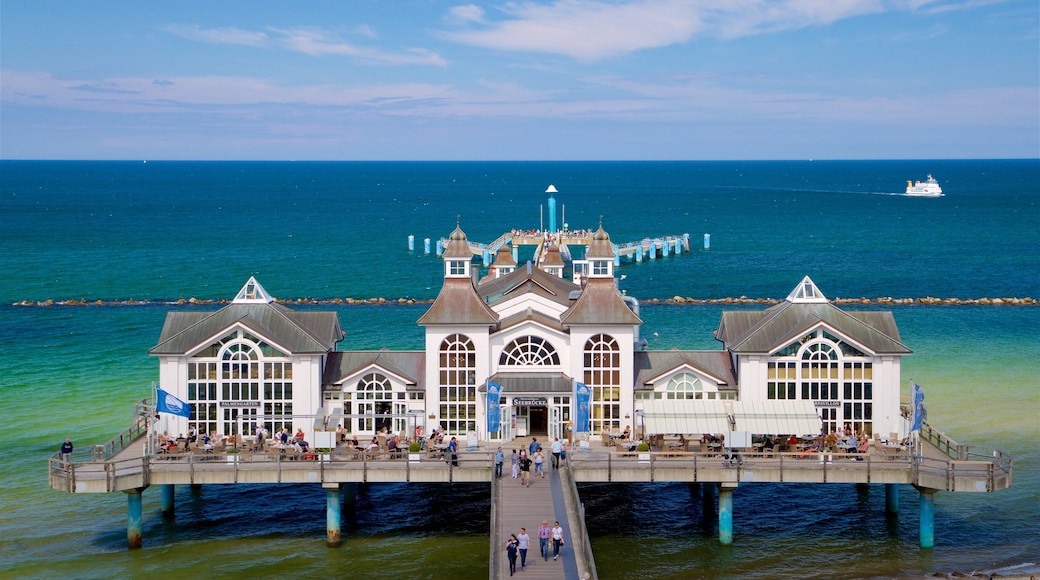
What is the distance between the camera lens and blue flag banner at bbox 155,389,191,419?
3903 centimetres

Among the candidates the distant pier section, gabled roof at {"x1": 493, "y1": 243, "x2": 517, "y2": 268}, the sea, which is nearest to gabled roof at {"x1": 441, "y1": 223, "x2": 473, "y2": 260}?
the sea

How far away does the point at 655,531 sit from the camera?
133 feet

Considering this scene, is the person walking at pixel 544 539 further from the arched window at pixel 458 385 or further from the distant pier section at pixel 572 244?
the distant pier section at pixel 572 244

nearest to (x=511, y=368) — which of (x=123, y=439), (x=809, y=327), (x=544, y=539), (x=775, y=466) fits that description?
(x=775, y=466)

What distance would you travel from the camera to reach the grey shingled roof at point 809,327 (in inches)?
1597

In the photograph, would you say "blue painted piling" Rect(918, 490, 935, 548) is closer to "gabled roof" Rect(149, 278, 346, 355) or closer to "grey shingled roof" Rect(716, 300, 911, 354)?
"grey shingled roof" Rect(716, 300, 911, 354)

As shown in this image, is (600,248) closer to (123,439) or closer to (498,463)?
(498,463)

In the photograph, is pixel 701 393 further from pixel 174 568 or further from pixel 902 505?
pixel 174 568

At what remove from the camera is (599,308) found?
4159 cm

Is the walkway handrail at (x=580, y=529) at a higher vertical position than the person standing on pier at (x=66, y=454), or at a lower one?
lower

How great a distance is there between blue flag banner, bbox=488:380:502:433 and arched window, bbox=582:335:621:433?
322 centimetres

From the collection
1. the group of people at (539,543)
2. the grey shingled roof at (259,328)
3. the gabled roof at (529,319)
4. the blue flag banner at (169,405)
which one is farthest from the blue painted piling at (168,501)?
the group of people at (539,543)

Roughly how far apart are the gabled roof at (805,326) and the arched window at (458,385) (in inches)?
343

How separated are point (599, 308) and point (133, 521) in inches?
635
